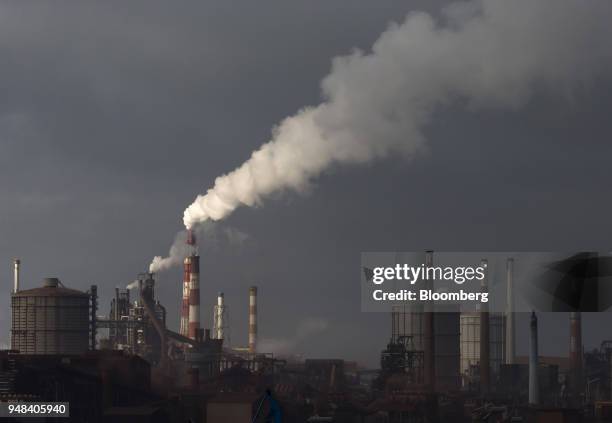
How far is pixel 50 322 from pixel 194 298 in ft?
54.5

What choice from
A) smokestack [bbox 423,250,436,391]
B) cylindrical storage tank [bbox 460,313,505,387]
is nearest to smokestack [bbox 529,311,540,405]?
smokestack [bbox 423,250,436,391]

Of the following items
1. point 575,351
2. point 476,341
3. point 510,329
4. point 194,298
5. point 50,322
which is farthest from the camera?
point 476,341

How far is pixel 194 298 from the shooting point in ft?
363

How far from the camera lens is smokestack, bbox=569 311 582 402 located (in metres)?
111

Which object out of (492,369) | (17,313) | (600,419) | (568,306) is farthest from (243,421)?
(492,369)

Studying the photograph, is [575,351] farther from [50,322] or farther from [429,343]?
[50,322]

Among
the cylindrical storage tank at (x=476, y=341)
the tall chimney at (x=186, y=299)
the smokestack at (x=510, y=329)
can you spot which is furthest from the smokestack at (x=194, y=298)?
the smokestack at (x=510, y=329)

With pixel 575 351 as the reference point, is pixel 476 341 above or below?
above

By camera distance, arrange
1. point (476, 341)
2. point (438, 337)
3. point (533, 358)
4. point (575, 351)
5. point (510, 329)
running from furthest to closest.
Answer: point (476, 341), point (510, 329), point (575, 351), point (438, 337), point (533, 358)

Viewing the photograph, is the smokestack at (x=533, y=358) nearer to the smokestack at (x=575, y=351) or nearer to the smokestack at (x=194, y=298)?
the smokestack at (x=575, y=351)

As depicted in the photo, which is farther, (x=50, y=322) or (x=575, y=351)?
(x=575, y=351)

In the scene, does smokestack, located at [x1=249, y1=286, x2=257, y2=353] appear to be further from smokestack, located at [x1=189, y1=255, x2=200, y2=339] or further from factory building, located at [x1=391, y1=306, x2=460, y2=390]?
factory building, located at [x1=391, y1=306, x2=460, y2=390]

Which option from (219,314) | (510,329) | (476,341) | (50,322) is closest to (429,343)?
(50,322)

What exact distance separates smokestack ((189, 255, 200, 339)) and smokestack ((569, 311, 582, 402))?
1310 inches
